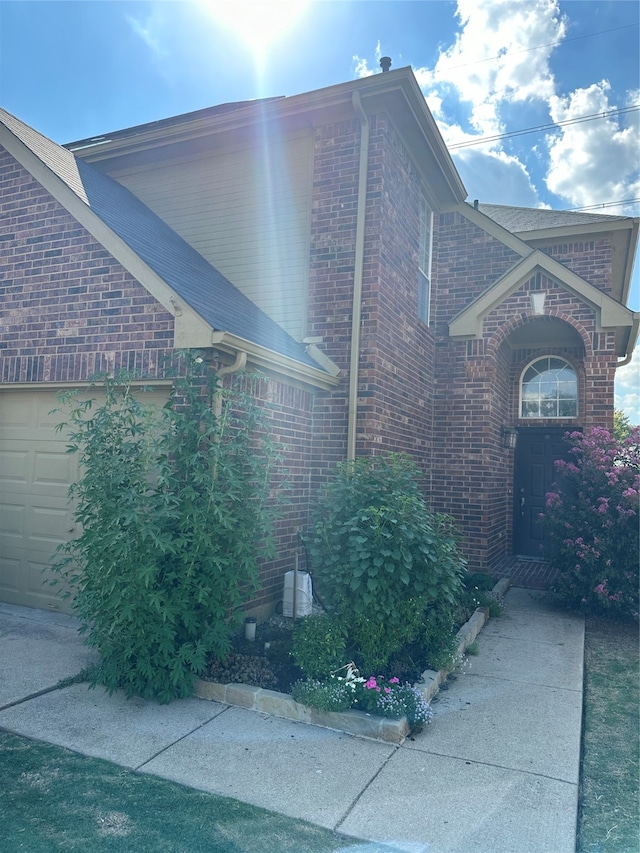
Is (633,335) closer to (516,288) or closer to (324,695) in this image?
(516,288)

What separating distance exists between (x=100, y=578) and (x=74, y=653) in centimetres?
134

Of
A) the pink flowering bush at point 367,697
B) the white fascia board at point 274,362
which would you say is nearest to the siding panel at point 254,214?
the white fascia board at point 274,362

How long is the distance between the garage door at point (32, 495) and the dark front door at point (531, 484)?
7.73m

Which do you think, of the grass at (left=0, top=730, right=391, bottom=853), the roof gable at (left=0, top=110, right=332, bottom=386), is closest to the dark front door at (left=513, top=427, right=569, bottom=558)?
the roof gable at (left=0, top=110, right=332, bottom=386)

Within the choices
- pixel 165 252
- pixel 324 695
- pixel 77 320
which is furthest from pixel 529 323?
pixel 324 695

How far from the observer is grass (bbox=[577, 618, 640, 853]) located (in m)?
3.16

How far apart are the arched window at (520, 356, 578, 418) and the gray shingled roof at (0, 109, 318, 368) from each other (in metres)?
5.23

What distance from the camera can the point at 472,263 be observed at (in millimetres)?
9742

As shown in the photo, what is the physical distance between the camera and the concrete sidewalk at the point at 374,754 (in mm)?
3172

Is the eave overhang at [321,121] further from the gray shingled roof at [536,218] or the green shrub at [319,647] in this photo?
the green shrub at [319,647]

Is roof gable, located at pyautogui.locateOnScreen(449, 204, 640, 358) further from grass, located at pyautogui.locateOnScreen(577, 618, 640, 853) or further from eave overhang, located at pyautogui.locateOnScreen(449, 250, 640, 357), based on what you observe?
grass, located at pyautogui.locateOnScreen(577, 618, 640, 853)

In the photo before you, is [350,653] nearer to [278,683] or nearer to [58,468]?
[278,683]

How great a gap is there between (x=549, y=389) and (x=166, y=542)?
8356 mm

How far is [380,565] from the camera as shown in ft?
15.6
